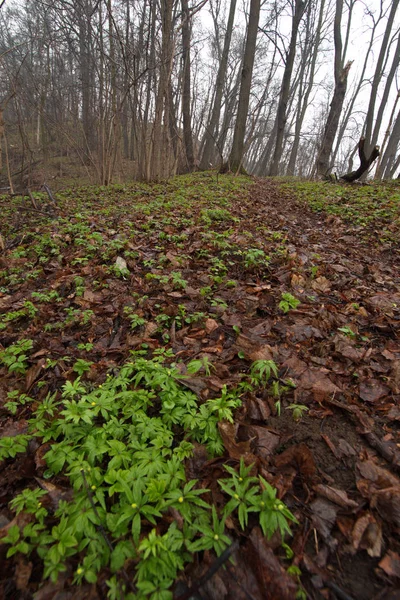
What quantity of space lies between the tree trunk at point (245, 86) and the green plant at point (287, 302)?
9811 mm

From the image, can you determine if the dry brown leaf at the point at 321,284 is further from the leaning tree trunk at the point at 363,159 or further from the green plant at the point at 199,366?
the leaning tree trunk at the point at 363,159

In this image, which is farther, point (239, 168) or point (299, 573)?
point (239, 168)

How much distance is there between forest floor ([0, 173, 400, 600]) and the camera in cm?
120

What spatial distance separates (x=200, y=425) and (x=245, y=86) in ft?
41.3

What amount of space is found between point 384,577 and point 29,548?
1.47 m

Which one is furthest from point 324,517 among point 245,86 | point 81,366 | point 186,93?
point 186,93

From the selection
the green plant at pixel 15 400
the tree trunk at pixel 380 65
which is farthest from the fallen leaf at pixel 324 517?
the tree trunk at pixel 380 65

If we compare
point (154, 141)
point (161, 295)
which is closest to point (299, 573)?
point (161, 295)

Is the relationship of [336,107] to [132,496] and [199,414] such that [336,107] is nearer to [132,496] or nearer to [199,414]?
[199,414]

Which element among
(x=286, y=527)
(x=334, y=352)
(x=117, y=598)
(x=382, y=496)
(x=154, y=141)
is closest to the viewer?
(x=117, y=598)

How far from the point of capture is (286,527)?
4.00 ft

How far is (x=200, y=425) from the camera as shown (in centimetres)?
169

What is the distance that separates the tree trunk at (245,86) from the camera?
10.5 meters

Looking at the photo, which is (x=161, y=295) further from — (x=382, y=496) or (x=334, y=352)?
(x=382, y=496)
